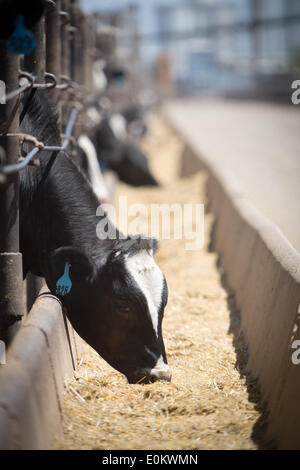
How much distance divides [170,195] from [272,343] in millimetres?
7656

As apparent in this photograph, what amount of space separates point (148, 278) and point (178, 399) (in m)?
0.67

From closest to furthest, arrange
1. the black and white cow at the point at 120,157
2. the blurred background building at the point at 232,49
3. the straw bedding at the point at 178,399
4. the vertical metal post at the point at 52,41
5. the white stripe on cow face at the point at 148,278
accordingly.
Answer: the straw bedding at the point at 178,399 → the white stripe on cow face at the point at 148,278 → the vertical metal post at the point at 52,41 → the black and white cow at the point at 120,157 → the blurred background building at the point at 232,49

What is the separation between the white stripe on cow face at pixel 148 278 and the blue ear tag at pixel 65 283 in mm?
356

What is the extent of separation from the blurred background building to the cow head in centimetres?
1727

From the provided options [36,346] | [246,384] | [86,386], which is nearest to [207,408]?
[246,384]

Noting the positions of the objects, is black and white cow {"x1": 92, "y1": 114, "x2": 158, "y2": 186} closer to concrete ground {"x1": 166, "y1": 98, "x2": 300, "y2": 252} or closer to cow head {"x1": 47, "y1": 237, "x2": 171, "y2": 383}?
concrete ground {"x1": 166, "y1": 98, "x2": 300, "y2": 252}

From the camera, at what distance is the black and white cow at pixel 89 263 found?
3.68 m

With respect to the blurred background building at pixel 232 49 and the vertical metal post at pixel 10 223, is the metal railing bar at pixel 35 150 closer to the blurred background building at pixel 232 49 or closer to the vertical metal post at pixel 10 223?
the vertical metal post at pixel 10 223

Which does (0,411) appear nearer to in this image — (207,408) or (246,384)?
(207,408)

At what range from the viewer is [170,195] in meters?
11.4

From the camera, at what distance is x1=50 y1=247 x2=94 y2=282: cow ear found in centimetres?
386

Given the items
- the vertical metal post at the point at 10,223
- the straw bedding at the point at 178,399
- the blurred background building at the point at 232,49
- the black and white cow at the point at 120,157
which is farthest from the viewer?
the blurred background building at the point at 232,49

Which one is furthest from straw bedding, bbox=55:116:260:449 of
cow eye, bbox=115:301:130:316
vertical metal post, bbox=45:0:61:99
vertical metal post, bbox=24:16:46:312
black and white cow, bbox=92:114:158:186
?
black and white cow, bbox=92:114:158:186

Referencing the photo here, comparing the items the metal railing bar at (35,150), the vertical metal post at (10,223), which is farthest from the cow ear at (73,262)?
the metal railing bar at (35,150)
